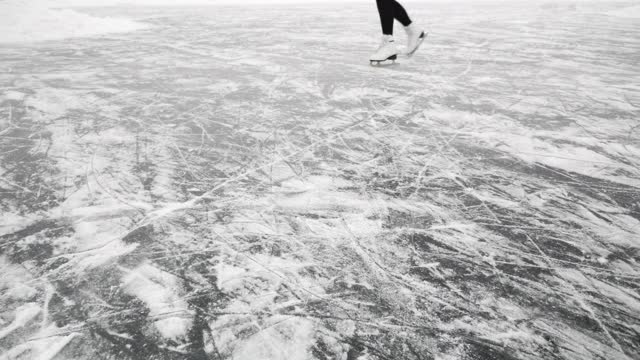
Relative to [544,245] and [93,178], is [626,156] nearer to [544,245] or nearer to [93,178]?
[544,245]

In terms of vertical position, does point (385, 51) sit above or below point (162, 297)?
above

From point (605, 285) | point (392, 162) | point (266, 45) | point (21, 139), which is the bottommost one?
point (605, 285)

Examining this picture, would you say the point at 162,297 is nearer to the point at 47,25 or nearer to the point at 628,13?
the point at 47,25

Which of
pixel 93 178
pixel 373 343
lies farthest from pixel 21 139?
pixel 373 343

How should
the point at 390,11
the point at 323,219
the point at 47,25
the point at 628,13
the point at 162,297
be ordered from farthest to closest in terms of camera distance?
the point at 628,13 < the point at 47,25 < the point at 390,11 < the point at 323,219 < the point at 162,297

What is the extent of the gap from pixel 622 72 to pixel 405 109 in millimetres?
2753

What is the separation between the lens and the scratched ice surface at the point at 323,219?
3.56ft

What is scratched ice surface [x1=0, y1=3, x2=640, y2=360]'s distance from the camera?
1.08 m

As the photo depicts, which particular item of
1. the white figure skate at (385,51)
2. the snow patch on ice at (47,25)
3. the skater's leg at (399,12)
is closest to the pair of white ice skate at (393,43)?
the white figure skate at (385,51)

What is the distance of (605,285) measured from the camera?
1.24 meters

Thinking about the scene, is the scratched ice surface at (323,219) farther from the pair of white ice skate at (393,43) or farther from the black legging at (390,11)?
the black legging at (390,11)

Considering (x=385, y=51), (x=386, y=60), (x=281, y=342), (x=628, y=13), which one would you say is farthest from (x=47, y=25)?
(x=628, y=13)

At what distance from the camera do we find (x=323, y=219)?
1.62 meters

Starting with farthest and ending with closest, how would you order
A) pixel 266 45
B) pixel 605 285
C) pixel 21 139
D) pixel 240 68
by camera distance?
pixel 266 45 → pixel 240 68 → pixel 21 139 → pixel 605 285
